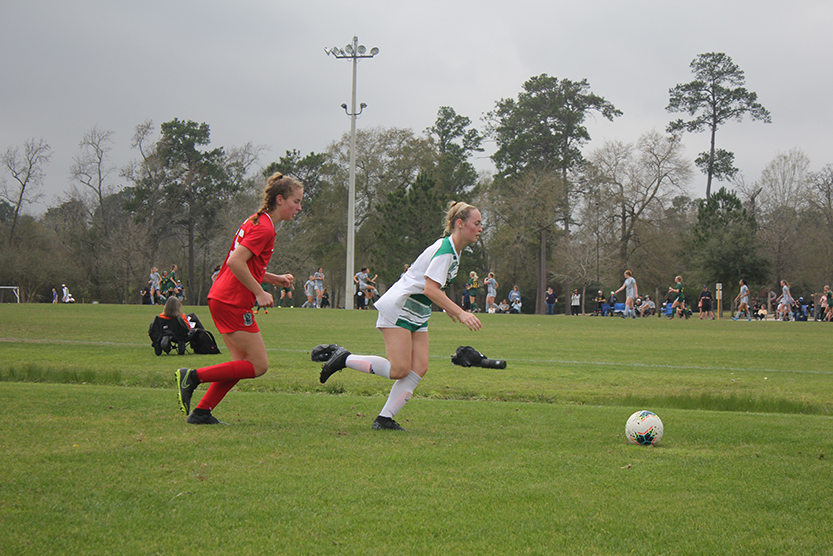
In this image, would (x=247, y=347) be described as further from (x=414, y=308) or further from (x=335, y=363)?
(x=414, y=308)

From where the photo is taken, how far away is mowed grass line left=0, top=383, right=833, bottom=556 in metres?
3.14

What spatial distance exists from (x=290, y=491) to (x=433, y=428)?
2.36 metres

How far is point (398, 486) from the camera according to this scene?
3949 mm

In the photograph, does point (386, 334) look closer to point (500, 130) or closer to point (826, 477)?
point (826, 477)

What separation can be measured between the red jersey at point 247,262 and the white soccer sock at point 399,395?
1474 millimetres

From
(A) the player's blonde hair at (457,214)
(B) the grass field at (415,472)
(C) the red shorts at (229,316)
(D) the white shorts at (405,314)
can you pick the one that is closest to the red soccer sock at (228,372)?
(C) the red shorts at (229,316)

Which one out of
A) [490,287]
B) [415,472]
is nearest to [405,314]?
[415,472]

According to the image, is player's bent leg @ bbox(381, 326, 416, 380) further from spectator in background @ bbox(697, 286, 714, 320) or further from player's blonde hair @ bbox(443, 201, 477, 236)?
spectator in background @ bbox(697, 286, 714, 320)

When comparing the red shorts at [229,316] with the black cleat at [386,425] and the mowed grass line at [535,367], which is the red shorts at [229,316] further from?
the mowed grass line at [535,367]

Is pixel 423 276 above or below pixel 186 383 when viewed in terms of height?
above

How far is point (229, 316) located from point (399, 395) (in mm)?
1619

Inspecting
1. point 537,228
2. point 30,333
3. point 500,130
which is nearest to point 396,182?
point 500,130

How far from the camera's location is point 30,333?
1609 centimetres

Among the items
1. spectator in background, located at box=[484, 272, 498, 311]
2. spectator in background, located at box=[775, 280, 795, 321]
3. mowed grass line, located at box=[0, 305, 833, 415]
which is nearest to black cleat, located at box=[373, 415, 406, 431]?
mowed grass line, located at box=[0, 305, 833, 415]
